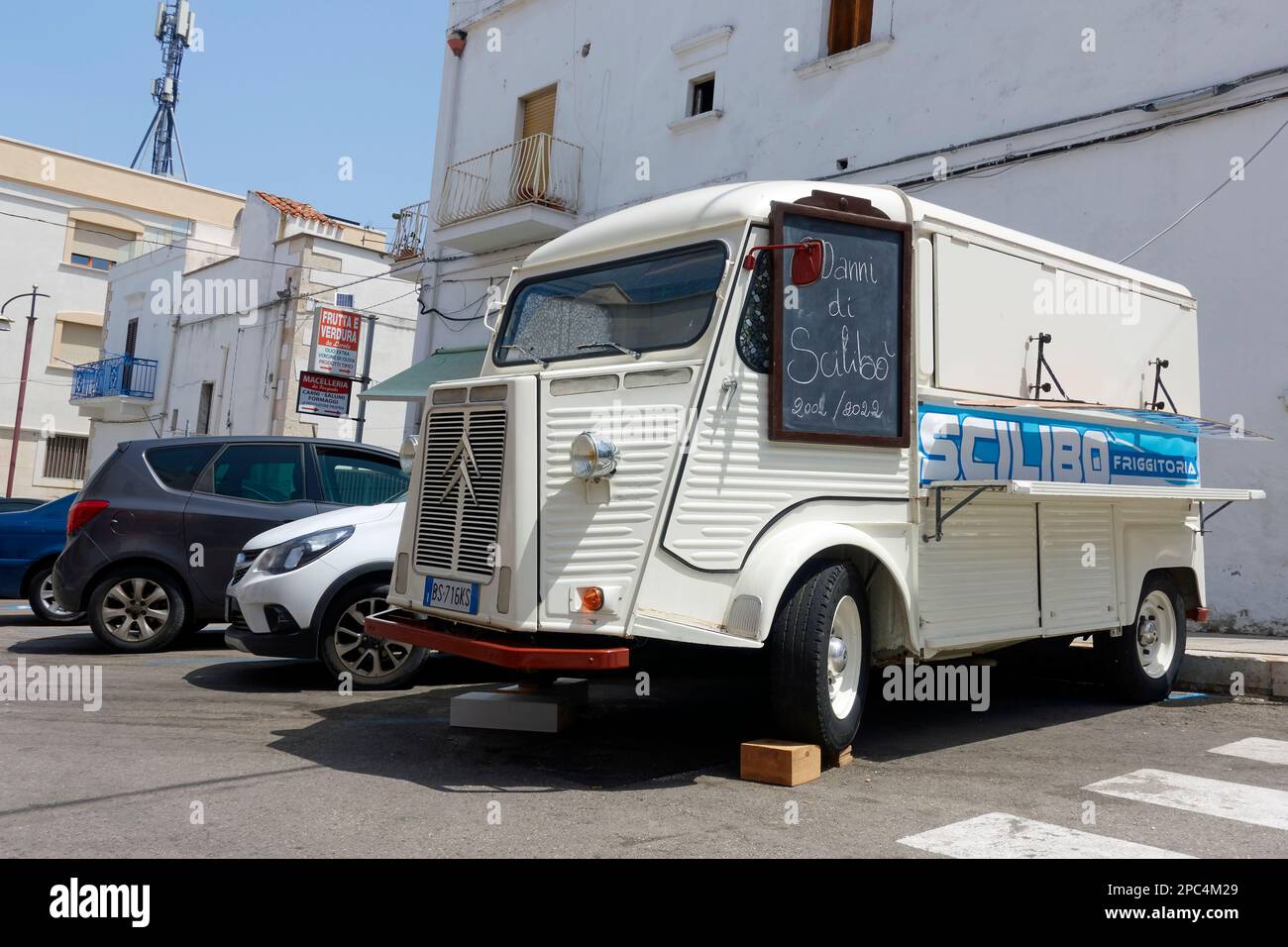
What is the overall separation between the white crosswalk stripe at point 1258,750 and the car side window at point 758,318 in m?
3.52

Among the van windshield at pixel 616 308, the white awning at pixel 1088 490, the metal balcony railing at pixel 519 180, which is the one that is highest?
the metal balcony railing at pixel 519 180

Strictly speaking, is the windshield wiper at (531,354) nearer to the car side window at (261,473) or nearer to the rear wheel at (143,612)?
the car side window at (261,473)

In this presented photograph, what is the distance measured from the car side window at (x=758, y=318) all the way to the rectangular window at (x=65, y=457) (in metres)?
37.4

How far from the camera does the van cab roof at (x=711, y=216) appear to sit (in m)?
5.49

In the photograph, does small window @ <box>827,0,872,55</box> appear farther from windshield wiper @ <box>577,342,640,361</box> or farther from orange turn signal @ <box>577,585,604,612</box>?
orange turn signal @ <box>577,585,604,612</box>

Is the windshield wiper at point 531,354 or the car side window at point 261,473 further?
the car side window at point 261,473

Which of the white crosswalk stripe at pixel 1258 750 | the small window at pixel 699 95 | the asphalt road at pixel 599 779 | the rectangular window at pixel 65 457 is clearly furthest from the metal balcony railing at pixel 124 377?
the white crosswalk stripe at pixel 1258 750

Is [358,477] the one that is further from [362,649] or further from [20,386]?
[20,386]

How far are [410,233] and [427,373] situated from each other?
3.99 meters

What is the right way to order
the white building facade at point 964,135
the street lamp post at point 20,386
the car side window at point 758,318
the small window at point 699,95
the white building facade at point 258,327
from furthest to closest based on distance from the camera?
the street lamp post at point 20,386 < the white building facade at point 258,327 < the small window at point 699,95 < the white building facade at point 964,135 < the car side window at point 758,318

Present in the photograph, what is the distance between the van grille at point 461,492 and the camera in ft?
17.0

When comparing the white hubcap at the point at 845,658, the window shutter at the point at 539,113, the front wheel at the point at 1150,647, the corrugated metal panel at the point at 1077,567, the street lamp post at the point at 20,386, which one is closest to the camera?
the white hubcap at the point at 845,658

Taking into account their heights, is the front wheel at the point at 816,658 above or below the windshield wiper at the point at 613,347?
below
